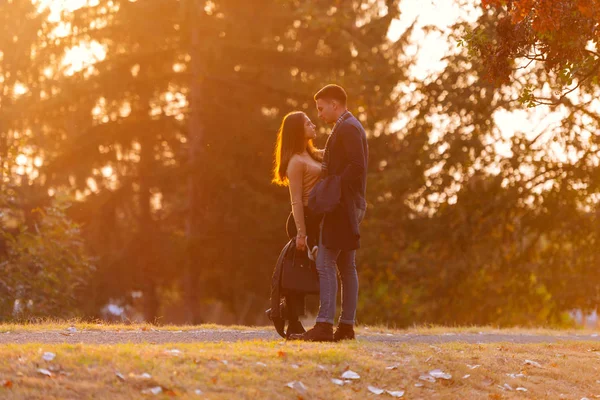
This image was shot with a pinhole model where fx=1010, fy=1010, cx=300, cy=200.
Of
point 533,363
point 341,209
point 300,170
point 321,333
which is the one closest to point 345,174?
point 341,209

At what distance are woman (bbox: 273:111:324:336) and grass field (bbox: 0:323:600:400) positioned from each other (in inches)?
40.6

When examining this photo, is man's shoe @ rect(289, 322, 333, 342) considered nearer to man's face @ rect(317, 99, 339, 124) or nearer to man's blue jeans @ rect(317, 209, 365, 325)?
man's blue jeans @ rect(317, 209, 365, 325)

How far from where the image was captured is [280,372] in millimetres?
7645

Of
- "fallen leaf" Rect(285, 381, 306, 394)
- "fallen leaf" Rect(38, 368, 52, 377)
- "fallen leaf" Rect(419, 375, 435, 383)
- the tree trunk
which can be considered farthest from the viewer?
the tree trunk

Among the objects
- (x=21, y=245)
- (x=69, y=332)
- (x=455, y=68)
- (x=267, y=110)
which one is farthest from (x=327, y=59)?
(x=69, y=332)

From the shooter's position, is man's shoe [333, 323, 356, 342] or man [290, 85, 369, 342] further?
man's shoe [333, 323, 356, 342]

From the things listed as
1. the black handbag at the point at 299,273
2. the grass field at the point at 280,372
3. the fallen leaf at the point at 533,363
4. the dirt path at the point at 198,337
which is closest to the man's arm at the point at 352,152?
the black handbag at the point at 299,273

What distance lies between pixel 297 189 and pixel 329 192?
15.7 inches

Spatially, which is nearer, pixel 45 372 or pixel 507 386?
pixel 45 372

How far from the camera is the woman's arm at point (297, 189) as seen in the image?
30.0ft

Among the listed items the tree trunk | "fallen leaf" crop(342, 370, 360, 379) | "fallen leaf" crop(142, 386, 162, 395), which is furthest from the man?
the tree trunk

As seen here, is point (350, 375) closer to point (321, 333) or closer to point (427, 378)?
point (427, 378)

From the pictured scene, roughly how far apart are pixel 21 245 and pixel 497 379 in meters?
11.4

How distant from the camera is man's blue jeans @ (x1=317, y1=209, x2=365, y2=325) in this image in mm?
9109
